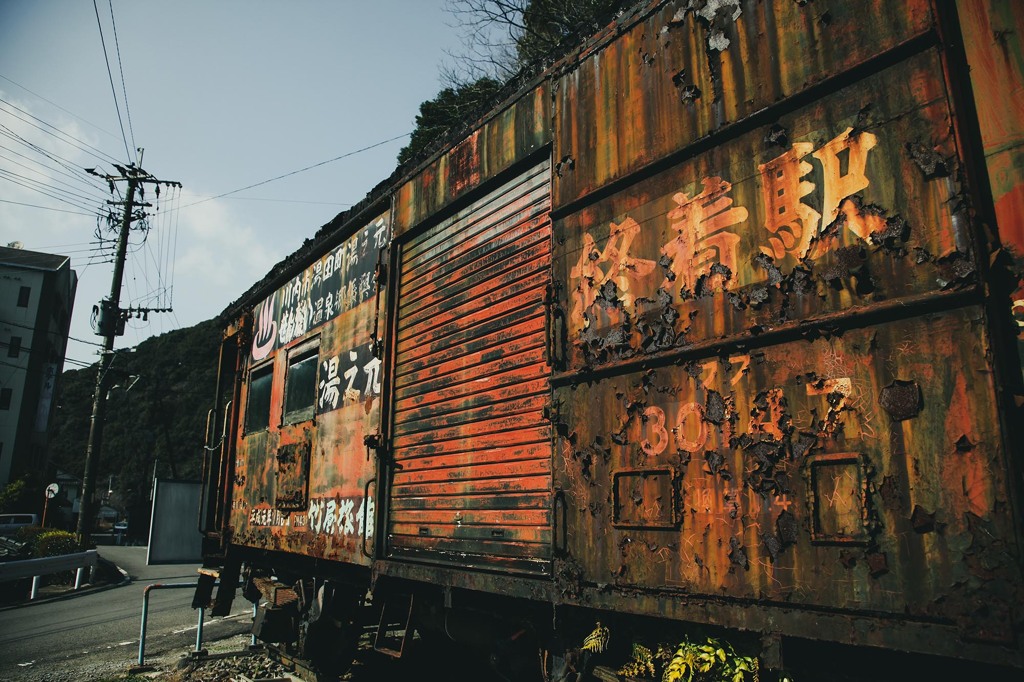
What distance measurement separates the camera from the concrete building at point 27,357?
41344mm

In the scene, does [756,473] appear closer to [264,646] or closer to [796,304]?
[796,304]

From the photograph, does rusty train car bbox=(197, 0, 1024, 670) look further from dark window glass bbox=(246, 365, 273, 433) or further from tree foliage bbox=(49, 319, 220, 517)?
tree foliage bbox=(49, 319, 220, 517)

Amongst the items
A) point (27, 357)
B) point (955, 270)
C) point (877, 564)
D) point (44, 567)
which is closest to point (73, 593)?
point (44, 567)

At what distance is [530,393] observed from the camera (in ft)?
12.1

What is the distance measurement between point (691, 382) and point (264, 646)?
7312 millimetres

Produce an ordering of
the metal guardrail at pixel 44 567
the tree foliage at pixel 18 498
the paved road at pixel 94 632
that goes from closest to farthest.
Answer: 1. the paved road at pixel 94 632
2. the metal guardrail at pixel 44 567
3. the tree foliage at pixel 18 498

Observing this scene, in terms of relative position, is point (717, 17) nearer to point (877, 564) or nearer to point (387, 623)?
point (877, 564)

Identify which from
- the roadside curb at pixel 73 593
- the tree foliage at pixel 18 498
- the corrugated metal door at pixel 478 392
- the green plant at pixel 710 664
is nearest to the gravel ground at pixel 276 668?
the corrugated metal door at pixel 478 392

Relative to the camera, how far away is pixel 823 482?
223 centimetres

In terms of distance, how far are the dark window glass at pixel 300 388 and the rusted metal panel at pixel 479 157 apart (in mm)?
2145

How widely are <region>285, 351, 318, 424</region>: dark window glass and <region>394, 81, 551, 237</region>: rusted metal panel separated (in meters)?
2.14

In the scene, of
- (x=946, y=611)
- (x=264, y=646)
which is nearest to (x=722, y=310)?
(x=946, y=611)

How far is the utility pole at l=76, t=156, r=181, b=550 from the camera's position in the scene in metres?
18.6

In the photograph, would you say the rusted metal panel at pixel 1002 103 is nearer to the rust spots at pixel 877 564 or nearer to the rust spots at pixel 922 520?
the rust spots at pixel 922 520
